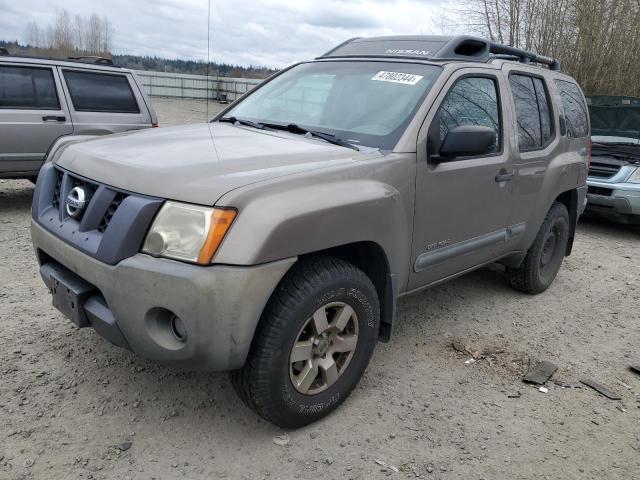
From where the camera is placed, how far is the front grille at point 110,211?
2.41 meters

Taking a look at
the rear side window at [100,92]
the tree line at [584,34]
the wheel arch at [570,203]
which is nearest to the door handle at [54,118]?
the rear side window at [100,92]

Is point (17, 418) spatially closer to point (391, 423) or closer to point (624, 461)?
point (391, 423)

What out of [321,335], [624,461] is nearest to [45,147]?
[321,335]

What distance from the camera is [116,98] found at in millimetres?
7125

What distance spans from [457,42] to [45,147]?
5.00 m

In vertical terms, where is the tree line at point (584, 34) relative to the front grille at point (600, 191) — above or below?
above

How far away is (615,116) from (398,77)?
6.74 m

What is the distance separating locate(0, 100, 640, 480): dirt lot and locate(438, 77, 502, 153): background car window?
1.40 meters

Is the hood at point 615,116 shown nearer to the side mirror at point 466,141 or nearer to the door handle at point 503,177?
the door handle at point 503,177

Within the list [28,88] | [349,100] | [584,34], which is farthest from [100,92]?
[584,34]

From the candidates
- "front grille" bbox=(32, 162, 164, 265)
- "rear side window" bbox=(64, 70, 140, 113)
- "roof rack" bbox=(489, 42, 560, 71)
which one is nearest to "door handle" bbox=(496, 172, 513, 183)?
"roof rack" bbox=(489, 42, 560, 71)

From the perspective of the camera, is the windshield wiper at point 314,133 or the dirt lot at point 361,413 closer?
the dirt lot at point 361,413

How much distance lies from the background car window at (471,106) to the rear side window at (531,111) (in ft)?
0.97

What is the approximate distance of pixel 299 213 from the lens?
231 centimetres
